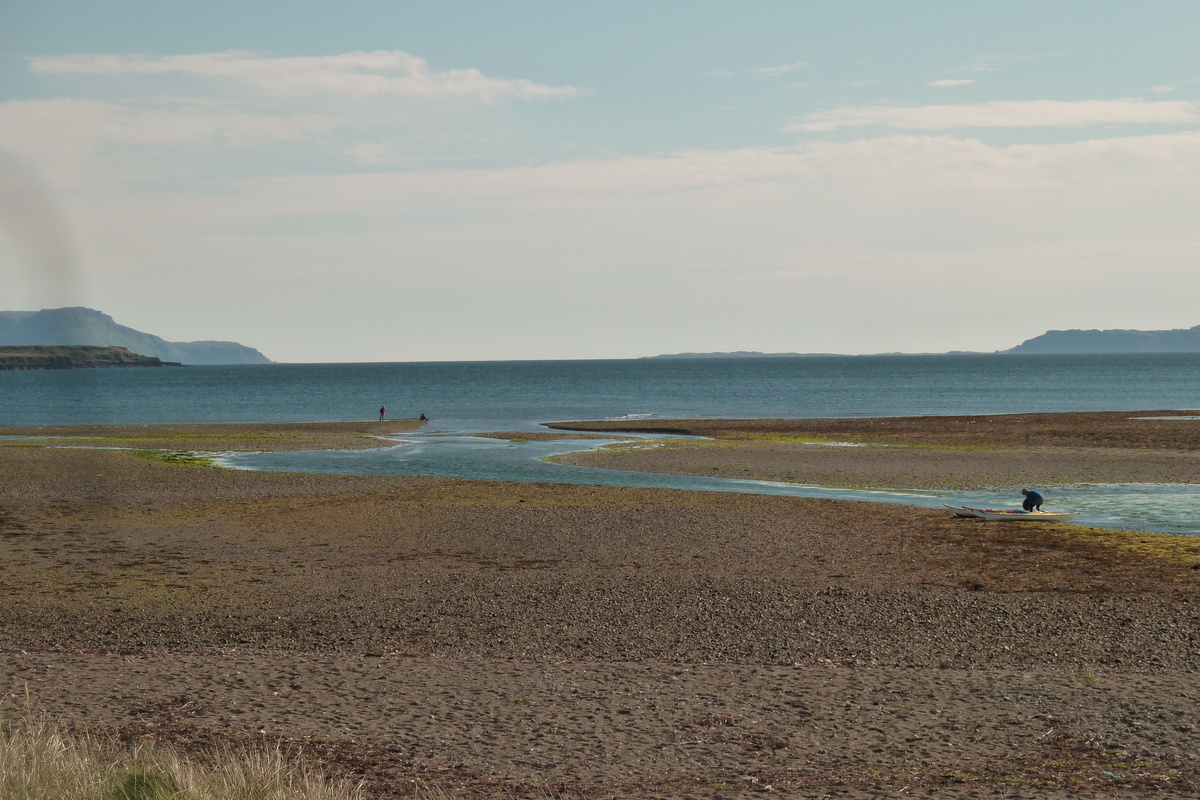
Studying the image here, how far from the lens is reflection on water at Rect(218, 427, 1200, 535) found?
101 feet

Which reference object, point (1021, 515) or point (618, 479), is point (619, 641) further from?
point (618, 479)

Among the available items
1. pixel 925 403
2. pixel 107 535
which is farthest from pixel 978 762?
pixel 925 403

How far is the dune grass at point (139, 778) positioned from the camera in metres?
8.67

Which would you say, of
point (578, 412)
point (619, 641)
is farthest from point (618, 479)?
point (578, 412)

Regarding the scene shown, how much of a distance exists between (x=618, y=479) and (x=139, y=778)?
108 ft

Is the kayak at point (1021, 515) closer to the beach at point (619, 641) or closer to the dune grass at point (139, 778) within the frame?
the beach at point (619, 641)

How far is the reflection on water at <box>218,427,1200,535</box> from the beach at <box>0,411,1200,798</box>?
11.4ft

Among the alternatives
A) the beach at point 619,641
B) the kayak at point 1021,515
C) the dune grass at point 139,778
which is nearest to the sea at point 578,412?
the kayak at point 1021,515

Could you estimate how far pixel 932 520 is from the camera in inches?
1137

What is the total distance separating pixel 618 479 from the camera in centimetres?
4172

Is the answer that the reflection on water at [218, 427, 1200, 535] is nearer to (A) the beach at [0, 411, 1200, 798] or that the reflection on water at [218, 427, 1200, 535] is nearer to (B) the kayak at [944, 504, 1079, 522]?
(B) the kayak at [944, 504, 1079, 522]

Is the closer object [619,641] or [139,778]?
[139,778]

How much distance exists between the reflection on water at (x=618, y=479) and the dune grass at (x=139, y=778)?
24.8 metres

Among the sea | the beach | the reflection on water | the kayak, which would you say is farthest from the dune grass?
the reflection on water
